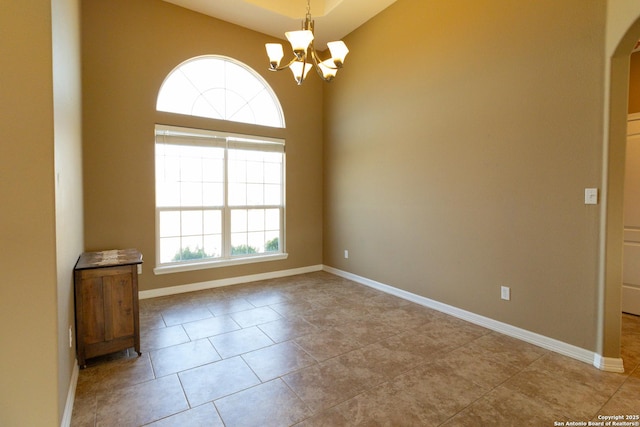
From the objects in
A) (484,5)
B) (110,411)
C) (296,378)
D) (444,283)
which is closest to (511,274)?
(444,283)

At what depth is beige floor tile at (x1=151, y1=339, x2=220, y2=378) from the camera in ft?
7.39

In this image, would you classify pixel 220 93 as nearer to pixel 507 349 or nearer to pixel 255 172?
pixel 255 172

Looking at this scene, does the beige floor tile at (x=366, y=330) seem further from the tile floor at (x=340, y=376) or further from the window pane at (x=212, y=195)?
the window pane at (x=212, y=195)

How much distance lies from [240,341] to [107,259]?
53.7 inches

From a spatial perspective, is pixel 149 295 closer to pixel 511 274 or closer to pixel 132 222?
pixel 132 222

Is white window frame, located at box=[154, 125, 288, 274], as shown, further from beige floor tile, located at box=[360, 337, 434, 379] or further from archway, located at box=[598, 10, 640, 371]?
archway, located at box=[598, 10, 640, 371]

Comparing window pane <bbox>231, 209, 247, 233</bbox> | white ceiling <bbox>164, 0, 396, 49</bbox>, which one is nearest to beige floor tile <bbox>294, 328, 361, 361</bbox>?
window pane <bbox>231, 209, 247, 233</bbox>

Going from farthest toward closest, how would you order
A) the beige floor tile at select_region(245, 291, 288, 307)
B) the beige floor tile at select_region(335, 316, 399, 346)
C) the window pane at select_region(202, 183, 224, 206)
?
1. the window pane at select_region(202, 183, 224, 206)
2. the beige floor tile at select_region(245, 291, 288, 307)
3. the beige floor tile at select_region(335, 316, 399, 346)

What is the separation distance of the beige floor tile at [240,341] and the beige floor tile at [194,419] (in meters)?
0.62

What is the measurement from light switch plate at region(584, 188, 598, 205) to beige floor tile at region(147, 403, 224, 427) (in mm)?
3021

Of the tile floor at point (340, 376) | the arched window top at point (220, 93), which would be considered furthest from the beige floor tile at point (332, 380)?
the arched window top at point (220, 93)

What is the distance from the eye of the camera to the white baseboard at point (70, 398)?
5.26 ft

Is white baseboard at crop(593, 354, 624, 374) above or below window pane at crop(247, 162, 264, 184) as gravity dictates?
below

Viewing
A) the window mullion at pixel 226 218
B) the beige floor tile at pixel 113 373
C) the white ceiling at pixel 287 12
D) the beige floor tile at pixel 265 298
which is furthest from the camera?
the window mullion at pixel 226 218
